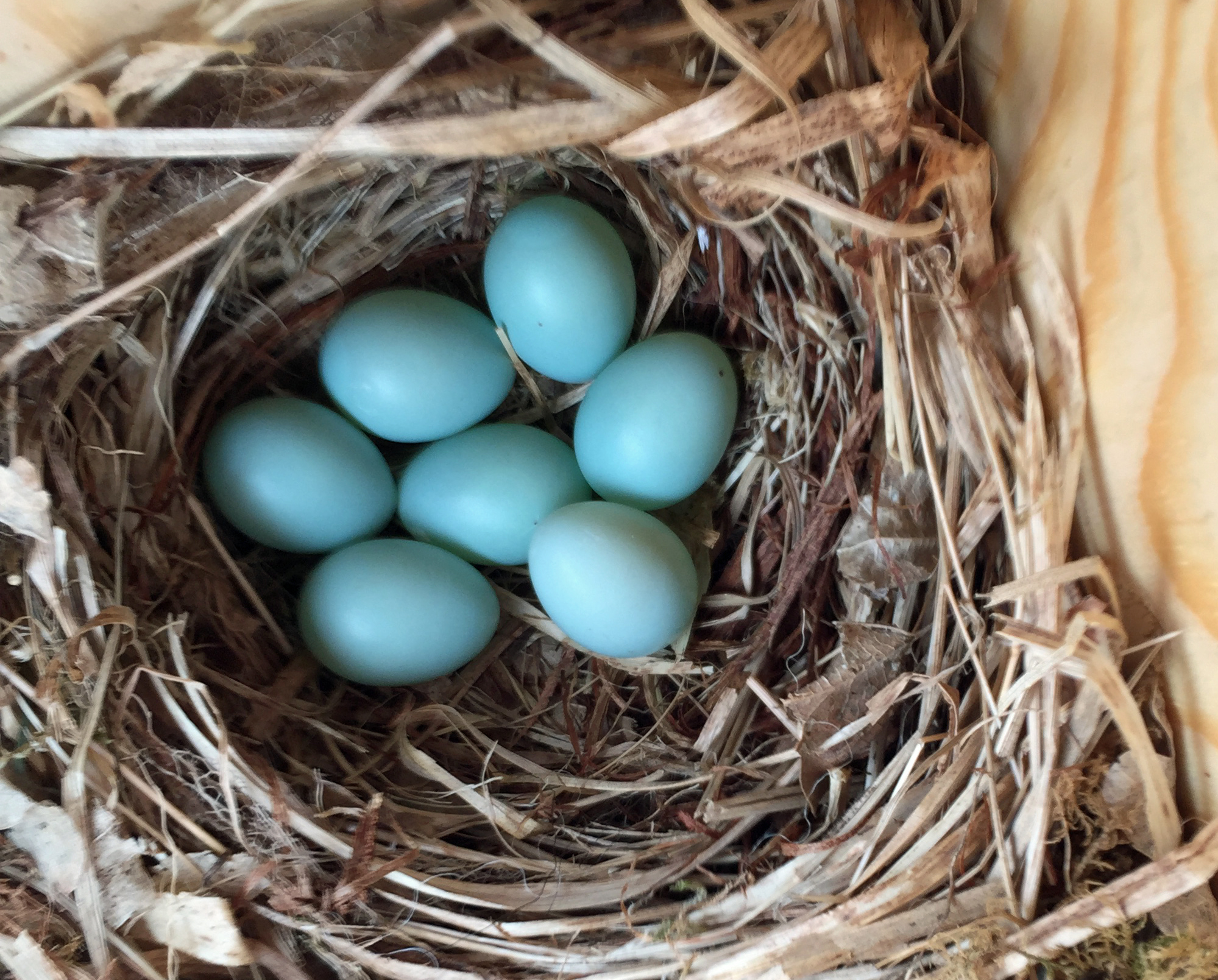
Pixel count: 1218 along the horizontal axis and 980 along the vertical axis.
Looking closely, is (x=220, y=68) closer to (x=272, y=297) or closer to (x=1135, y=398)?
(x=272, y=297)

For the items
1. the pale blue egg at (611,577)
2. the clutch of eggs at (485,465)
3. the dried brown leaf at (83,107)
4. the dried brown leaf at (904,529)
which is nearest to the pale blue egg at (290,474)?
the clutch of eggs at (485,465)

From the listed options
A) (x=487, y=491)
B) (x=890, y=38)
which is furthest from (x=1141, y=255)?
(x=487, y=491)

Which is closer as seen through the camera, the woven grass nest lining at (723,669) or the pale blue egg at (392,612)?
the woven grass nest lining at (723,669)

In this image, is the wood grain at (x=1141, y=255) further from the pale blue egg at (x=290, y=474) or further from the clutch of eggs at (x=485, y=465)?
the pale blue egg at (x=290, y=474)

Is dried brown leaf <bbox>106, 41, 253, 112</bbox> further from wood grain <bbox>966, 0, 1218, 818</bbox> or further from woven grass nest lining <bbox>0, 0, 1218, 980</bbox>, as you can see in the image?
wood grain <bbox>966, 0, 1218, 818</bbox>

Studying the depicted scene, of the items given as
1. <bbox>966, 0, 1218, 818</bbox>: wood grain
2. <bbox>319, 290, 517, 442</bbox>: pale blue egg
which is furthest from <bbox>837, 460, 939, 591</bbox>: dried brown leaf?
<bbox>319, 290, 517, 442</bbox>: pale blue egg

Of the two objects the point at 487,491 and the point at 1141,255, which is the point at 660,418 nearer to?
the point at 487,491

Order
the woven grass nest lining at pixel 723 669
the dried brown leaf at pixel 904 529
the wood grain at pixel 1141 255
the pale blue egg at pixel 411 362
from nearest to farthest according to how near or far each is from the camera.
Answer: the wood grain at pixel 1141 255
the woven grass nest lining at pixel 723 669
the dried brown leaf at pixel 904 529
the pale blue egg at pixel 411 362
